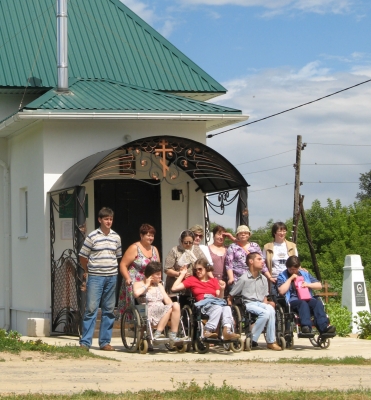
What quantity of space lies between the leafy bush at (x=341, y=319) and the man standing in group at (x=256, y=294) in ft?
10.8

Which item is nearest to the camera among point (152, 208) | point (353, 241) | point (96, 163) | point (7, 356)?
point (7, 356)

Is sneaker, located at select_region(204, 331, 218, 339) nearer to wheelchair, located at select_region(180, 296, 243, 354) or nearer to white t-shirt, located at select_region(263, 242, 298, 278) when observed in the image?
wheelchair, located at select_region(180, 296, 243, 354)

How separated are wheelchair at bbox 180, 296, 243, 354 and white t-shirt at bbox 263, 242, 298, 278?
1.22 m

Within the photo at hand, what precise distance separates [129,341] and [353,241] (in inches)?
1026

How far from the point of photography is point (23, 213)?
1661 centimetres

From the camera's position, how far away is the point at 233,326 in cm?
1158

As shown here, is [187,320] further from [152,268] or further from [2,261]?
[2,261]

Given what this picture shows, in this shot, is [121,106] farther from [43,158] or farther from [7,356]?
[7,356]

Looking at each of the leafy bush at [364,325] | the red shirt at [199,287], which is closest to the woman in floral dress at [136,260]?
the red shirt at [199,287]

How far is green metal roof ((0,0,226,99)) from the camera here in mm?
17719

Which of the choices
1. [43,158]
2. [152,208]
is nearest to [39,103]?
[43,158]

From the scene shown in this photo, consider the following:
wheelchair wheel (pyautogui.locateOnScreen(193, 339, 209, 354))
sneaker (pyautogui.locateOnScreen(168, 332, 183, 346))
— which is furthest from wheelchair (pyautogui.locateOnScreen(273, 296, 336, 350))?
sneaker (pyautogui.locateOnScreen(168, 332, 183, 346))

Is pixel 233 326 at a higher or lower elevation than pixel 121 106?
lower

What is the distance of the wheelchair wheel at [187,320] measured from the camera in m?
11.7
